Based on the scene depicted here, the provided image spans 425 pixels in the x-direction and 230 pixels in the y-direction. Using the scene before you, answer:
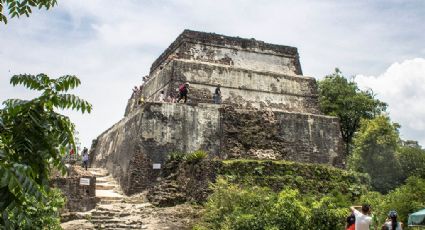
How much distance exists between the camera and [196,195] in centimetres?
1309

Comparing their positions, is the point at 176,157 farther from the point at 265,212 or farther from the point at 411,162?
the point at 411,162

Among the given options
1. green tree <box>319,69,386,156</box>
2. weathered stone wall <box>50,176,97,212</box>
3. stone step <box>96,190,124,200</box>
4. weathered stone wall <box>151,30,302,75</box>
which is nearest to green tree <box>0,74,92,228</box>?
weathered stone wall <box>50,176,97,212</box>

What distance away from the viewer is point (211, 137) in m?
16.1

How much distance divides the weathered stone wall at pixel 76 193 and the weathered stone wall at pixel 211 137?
1.44 meters

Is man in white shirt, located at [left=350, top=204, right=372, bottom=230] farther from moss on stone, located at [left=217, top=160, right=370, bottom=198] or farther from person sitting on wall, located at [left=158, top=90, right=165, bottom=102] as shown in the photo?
person sitting on wall, located at [left=158, top=90, right=165, bottom=102]

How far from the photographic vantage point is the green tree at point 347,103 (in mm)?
26484

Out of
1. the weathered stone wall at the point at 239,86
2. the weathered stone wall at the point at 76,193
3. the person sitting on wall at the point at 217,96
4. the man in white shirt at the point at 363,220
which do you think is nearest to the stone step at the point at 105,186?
the weathered stone wall at the point at 76,193

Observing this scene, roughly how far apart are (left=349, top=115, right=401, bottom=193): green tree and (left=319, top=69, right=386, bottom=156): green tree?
14.5 ft

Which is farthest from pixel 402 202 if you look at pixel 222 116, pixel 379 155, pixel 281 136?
pixel 379 155

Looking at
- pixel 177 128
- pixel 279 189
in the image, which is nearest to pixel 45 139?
pixel 279 189

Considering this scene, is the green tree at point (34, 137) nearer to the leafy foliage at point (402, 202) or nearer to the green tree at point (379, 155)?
the leafy foliage at point (402, 202)

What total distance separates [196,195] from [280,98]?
7508 millimetres

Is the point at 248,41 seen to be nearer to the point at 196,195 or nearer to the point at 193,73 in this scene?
the point at 193,73

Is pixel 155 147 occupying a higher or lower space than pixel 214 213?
higher
